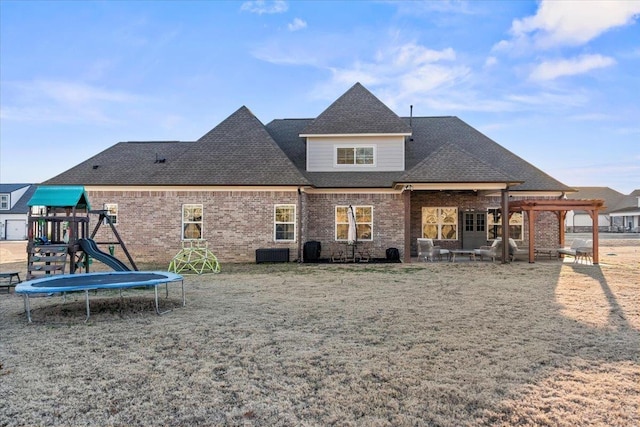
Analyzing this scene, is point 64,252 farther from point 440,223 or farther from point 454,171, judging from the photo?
Answer: point 440,223

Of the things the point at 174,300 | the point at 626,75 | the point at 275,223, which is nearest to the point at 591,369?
Result: the point at 174,300

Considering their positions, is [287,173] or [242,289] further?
[287,173]

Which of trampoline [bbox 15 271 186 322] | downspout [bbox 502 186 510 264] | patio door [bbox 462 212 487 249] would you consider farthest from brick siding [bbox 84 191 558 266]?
trampoline [bbox 15 271 186 322]

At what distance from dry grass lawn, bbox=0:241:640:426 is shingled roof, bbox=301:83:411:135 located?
36.7 ft

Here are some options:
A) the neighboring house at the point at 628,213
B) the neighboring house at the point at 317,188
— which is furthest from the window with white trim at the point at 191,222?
the neighboring house at the point at 628,213

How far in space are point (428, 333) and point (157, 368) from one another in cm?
397

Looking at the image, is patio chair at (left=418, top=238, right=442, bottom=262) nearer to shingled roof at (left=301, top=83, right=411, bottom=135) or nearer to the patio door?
the patio door

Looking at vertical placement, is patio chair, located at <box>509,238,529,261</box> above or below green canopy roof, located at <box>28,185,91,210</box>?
below

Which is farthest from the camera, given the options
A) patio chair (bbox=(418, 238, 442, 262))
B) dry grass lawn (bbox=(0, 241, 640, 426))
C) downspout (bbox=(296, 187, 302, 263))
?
downspout (bbox=(296, 187, 302, 263))

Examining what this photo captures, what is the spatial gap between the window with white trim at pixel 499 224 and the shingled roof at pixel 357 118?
220 inches

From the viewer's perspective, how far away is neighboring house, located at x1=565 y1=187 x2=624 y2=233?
6024 centimetres

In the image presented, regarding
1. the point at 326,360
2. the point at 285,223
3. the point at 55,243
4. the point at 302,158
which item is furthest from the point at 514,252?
the point at 55,243

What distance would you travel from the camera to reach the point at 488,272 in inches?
575

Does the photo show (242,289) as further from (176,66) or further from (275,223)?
(176,66)
